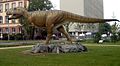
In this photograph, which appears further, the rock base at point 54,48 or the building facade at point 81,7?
the building facade at point 81,7

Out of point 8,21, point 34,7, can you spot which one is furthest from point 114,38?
point 8,21

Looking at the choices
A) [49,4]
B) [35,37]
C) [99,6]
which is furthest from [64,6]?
[35,37]

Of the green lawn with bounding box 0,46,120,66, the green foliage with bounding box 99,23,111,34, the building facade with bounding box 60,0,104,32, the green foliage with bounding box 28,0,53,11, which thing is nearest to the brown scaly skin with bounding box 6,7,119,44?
the green lawn with bounding box 0,46,120,66

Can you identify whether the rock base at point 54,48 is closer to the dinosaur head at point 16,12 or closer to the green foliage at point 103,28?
the dinosaur head at point 16,12

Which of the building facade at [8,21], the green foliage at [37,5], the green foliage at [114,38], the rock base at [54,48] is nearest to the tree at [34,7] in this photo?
the green foliage at [37,5]

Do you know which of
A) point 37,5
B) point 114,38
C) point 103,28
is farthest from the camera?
point 103,28

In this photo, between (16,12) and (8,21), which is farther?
(8,21)

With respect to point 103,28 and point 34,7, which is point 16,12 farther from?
point 103,28

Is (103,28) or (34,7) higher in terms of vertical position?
(34,7)

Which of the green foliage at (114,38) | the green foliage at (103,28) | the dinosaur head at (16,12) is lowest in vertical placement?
the green foliage at (114,38)

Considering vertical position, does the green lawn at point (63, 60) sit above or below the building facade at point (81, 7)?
below

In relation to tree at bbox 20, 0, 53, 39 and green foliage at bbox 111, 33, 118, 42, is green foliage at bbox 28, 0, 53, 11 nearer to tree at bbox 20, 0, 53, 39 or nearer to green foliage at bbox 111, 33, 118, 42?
tree at bbox 20, 0, 53, 39

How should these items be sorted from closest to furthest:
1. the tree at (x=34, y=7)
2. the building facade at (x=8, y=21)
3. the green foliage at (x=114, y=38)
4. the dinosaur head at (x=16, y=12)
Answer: the dinosaur head at (x=16, y=12), the green foliage at (x=114, y=38), the tree at (x=34, y=7), the building facade at (x=8, y=21)

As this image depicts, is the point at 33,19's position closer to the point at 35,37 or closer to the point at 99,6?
the point at 35,37
